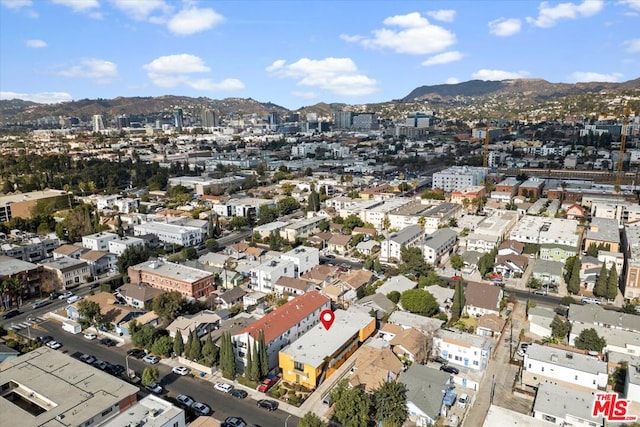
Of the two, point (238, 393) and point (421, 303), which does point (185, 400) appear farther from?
point (421, 303)

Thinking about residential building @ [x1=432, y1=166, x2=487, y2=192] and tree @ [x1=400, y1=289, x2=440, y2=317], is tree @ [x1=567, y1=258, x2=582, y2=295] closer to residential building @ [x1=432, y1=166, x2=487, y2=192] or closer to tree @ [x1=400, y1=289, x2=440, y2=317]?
tree @ [x1=400, y1=289, x2=440, y2=317]

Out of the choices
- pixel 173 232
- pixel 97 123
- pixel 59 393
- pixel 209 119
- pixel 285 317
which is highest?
pixel 209 119

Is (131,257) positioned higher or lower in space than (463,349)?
higher

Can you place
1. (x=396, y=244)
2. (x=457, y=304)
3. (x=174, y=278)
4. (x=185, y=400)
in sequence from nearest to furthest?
(x=185, y=400)
(x=457, y=304)
(x=174, y=278)
(x=396, y=244)

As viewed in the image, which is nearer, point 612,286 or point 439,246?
point 612,286

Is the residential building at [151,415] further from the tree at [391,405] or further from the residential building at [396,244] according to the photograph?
the residential building at [396,244]

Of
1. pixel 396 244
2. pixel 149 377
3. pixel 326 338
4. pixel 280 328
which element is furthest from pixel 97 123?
pixel 326 338
